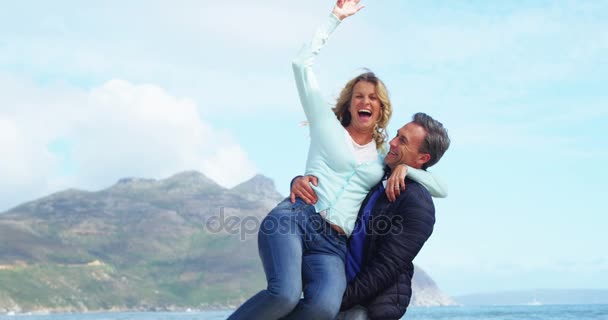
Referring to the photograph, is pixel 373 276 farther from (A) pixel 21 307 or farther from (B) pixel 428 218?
(A) pixel 21 307

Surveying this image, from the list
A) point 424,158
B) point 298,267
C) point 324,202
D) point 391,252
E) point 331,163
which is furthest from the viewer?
point 424,158

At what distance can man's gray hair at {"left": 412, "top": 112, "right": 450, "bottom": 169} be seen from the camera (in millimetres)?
5078

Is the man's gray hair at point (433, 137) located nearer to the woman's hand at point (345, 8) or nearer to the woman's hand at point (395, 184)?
the woman's hand at point (395, 184)

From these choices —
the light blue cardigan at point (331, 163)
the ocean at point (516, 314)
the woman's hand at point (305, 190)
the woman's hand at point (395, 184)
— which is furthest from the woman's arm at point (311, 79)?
the ocean at point (516, 314)

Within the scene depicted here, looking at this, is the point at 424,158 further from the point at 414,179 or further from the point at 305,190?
the point at 305,190

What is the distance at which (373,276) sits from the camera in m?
4.72

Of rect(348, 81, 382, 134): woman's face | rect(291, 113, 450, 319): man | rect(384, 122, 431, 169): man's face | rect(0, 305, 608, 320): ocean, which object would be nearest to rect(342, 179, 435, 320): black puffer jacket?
rect(291, 113, 450, 319): man

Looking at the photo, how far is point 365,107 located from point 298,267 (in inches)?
49.1

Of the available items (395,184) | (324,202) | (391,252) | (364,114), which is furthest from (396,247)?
(364,114)

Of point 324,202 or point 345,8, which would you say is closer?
point 324,202

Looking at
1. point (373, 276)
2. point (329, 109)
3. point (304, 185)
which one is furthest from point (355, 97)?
point (373, 276)

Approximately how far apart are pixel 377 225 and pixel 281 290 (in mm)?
773

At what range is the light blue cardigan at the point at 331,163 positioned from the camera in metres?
4.89

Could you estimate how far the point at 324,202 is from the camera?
488cm
